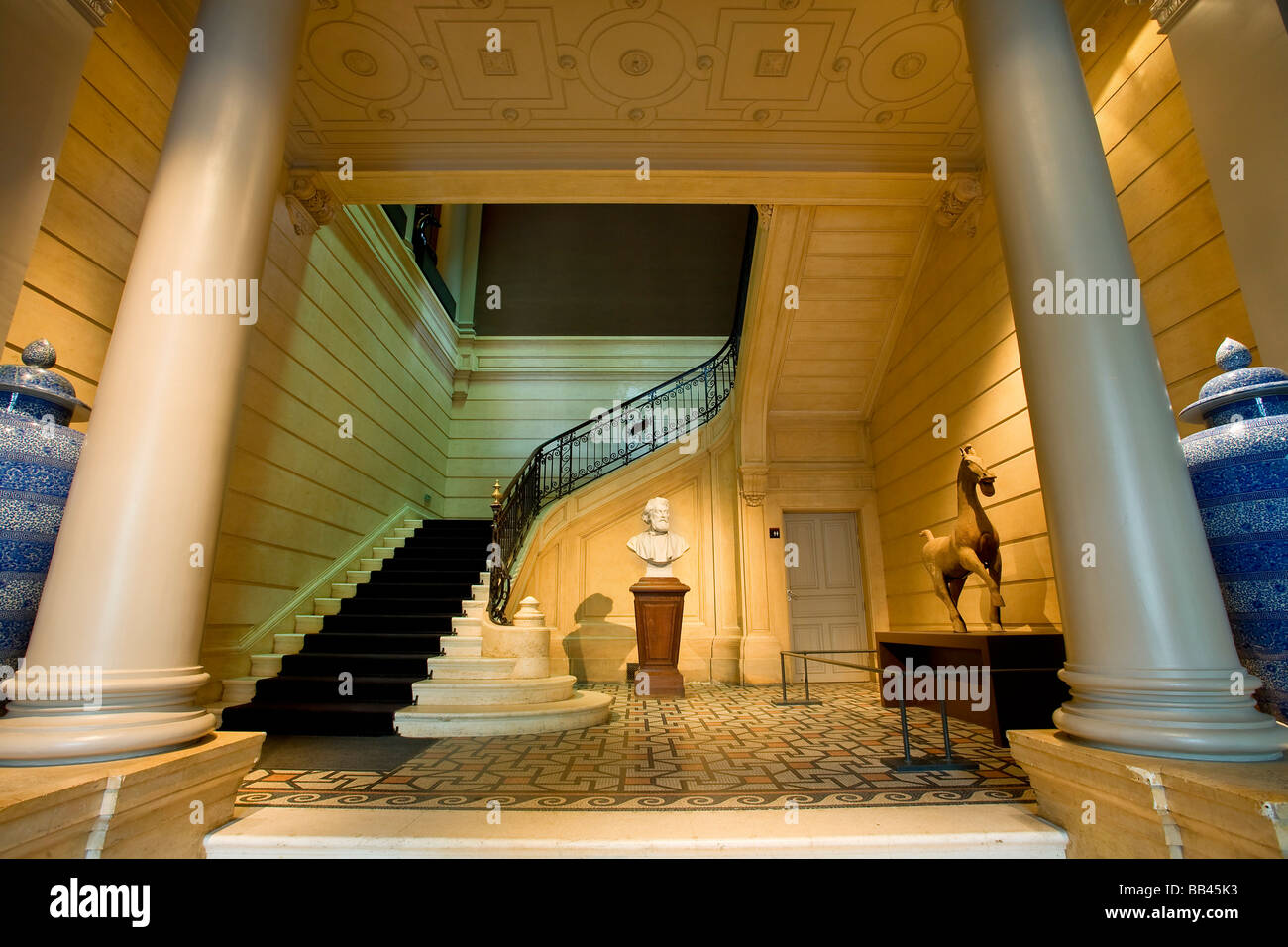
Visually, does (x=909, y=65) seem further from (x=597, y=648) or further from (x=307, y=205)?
(x=597, y=648)

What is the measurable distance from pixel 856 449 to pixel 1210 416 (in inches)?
210

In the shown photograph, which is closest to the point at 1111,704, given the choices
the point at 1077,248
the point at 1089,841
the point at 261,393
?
the point at 1089,841

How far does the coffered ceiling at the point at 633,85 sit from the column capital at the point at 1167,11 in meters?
1.27

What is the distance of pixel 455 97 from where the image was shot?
166 inches

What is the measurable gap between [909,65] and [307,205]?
4.99 m

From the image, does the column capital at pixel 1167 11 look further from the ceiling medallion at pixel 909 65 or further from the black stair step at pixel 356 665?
the black stair step at pixel 356 665

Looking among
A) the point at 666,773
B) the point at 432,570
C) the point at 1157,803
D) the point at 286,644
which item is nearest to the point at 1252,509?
the point at 1157,803

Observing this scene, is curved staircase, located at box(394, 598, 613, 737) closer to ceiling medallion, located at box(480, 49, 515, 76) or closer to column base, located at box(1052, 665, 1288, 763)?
column base, located at box(1052, 665, 1288, 763)

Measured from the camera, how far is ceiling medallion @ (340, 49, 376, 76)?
3906 mm

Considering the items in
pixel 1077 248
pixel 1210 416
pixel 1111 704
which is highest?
pixel 1077 248

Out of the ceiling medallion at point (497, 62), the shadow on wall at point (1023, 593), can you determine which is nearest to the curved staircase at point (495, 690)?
the shadow on wall at point (1023, 593)

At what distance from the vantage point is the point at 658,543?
6.02m
